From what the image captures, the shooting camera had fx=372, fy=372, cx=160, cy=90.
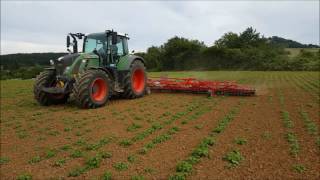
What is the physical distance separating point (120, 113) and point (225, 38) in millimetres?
60804

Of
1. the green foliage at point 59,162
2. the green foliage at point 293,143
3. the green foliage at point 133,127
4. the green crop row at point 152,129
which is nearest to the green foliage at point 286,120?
the green foliage at point 293,143

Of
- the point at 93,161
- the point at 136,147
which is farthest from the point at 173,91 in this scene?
the point at 93,161

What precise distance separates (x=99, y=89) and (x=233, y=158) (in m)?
6.56

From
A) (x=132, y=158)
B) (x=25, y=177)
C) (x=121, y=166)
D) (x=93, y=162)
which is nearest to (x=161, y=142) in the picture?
(x=132, y=158)

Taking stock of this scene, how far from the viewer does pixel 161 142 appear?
24.5 feet

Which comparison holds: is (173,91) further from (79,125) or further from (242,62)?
(242,62)

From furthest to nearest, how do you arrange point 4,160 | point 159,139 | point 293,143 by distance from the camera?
1. point 159,139
2. point 293,143
3. point 4,160

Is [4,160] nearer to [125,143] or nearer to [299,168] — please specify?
[125,143]

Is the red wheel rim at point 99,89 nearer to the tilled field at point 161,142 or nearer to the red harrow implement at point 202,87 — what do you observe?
the tilled field at point 161,142

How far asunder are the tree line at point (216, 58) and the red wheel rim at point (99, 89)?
3079 centimetres

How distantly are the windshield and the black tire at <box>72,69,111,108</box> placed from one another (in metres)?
1.56

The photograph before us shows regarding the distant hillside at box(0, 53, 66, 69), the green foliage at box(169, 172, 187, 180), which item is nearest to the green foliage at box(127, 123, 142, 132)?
the green foliage at box(169, 172, 187, 180)

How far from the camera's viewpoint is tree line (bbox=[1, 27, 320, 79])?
152ft

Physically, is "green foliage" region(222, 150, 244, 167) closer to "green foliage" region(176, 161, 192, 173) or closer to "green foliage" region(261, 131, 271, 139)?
"green foliage" region(176, 161, 192, 173)
